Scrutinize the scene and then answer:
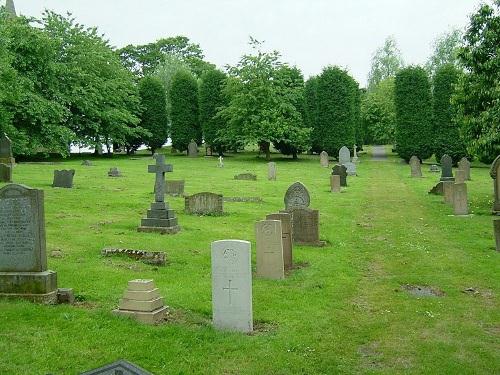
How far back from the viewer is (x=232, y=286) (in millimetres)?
7996

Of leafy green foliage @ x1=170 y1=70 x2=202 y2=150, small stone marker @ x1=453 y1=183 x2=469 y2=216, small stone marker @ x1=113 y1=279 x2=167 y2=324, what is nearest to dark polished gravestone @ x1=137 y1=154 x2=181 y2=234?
small stone marker @ x1=113 y1=279 x2=167 y2=324

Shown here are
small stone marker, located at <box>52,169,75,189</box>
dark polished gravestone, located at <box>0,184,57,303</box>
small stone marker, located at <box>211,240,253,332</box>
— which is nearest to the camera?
small stone marker, located at <box>211,240,253,332</box>

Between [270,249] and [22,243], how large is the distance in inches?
168

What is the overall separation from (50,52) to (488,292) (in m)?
36.3

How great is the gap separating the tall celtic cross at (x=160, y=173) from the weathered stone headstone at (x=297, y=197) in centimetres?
349

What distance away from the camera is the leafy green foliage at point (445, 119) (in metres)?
45.8

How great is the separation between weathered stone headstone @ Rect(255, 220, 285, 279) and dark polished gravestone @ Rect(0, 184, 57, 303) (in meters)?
3.66

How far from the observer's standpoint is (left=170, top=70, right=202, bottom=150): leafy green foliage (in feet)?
182

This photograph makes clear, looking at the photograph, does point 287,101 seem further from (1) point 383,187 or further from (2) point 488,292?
(2) point 488,292

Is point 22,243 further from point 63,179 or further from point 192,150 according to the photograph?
point 192,150

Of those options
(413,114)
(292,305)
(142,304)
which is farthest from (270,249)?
(413,114)

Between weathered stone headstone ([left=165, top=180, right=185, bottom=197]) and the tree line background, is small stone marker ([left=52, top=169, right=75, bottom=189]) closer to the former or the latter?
weathered stone headstone ([left=165, top=180, right=185, bottom=197])

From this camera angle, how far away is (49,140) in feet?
118

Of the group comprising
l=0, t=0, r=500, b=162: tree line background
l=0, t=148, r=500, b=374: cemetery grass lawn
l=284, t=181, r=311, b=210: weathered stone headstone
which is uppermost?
l=0, t=0, r=500, b=162: tree line background
